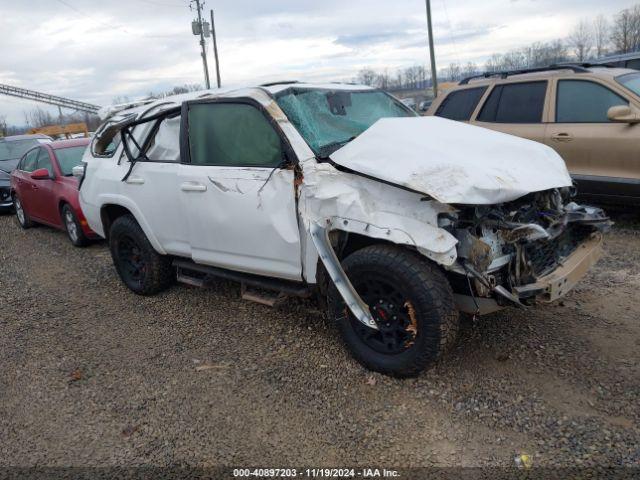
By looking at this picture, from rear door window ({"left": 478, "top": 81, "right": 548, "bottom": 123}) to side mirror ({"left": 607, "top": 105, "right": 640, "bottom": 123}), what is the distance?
0.91 m

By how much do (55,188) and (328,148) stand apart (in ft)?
18.0

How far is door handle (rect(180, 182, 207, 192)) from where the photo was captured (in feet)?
12.8

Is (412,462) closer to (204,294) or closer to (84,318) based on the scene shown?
(204,294)

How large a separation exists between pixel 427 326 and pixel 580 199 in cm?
408

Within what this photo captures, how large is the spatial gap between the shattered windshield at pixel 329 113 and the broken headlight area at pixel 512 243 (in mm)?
1082

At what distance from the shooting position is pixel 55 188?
7465 millimetres

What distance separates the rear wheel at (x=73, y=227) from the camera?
23.2ft

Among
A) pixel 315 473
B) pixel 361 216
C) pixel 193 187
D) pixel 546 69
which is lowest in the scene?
pixel 315 473

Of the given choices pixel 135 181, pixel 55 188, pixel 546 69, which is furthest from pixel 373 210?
pixel 55 188

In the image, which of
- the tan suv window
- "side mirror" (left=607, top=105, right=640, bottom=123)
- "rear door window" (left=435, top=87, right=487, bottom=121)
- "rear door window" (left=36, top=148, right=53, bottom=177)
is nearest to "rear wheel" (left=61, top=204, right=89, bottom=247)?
"rear door window" (left=36, top=148, right=53, bottom=177)

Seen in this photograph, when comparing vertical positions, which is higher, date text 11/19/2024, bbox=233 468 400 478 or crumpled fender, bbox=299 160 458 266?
crumpled fender, bbox=299 160 458 266

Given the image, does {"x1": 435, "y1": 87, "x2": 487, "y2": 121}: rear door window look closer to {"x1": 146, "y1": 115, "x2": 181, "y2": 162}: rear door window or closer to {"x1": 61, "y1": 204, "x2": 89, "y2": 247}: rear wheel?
{"x1": 146, "y1": 115, "x2": 181, "y2": 162}: rear door window

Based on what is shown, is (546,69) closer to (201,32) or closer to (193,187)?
(193,187)

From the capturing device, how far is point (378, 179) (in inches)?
123
